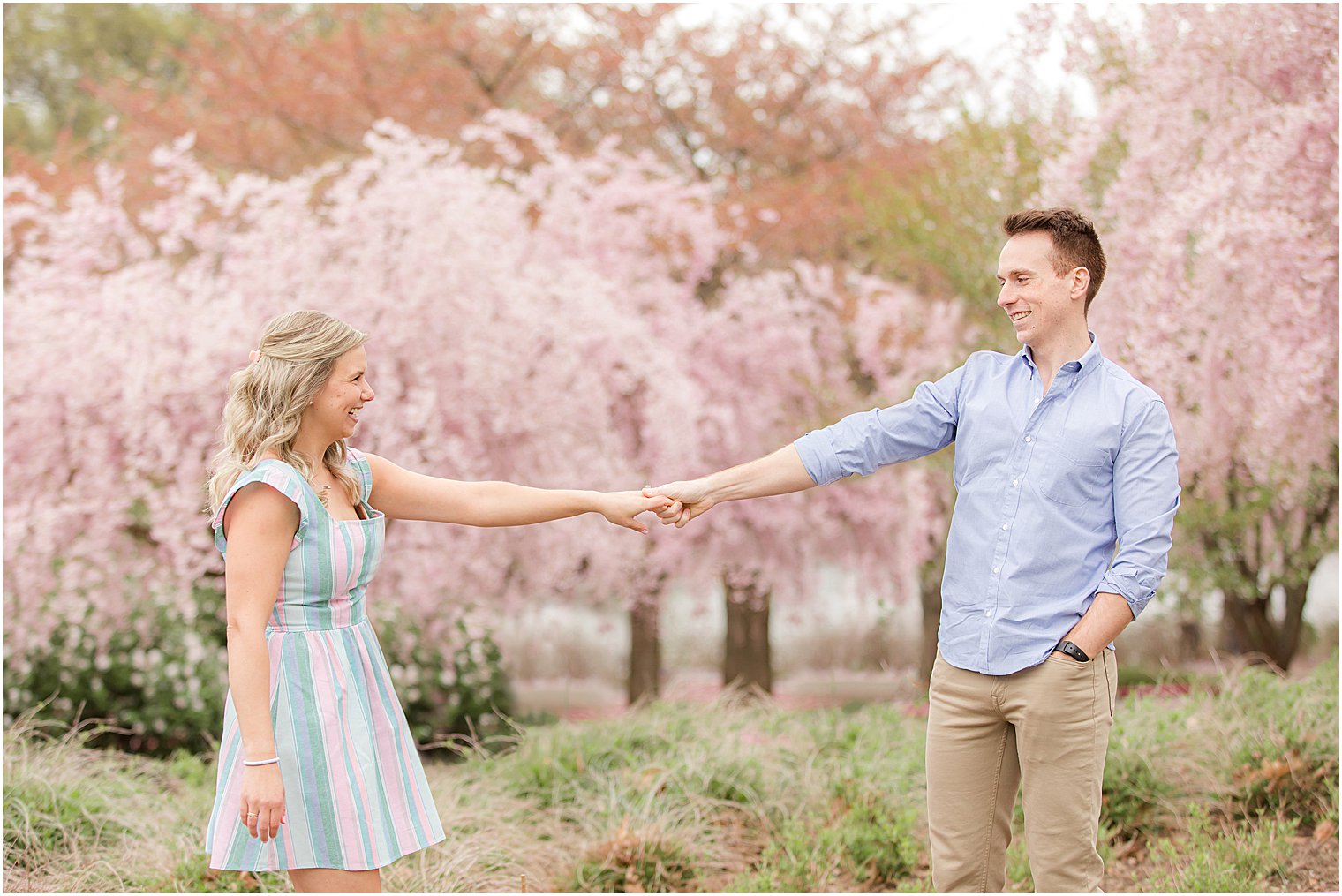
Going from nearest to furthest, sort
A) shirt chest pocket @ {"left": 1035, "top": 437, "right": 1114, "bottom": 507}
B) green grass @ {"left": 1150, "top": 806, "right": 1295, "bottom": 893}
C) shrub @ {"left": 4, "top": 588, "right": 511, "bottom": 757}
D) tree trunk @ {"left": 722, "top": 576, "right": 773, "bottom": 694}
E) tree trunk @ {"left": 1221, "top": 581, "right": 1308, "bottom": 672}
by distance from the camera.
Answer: shirt chest pocket @ {"left": 1035, "top": 437, "right": 1114, "bottom": 507} → green grass @ {"left": 1150, "top": 806, "right": 1295, "bottom": 893} → shrub @ {"left": 4, "top": 588, "right": 511, "bottom": 757} → tree trunk @ {"left": 1221, "top": 581, "right": 1308, "bottom": 672} → tree trunk @ {"left": 722, "top": 576, "right": 773, "bottom": 694}

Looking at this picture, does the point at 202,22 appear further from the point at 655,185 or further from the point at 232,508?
the point at 232,508

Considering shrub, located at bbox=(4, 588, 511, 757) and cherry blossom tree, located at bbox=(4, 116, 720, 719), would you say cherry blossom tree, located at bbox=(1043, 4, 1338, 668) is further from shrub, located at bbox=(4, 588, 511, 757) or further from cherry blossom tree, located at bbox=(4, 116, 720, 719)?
shrub, located at bbox=(4, 588, 511, 757)

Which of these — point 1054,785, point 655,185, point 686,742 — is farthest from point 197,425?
point 1054,785

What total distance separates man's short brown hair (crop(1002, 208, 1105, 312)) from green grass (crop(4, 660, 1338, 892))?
2.19m

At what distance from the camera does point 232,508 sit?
2455 mm

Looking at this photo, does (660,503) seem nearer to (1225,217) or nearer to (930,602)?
(1225,217)

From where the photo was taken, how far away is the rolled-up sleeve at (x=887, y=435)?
2910 millimetres

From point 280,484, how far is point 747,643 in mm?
8216

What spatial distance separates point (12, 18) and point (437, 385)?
10.6 metres

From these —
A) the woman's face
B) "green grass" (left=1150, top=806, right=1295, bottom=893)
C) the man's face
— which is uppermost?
the man's face

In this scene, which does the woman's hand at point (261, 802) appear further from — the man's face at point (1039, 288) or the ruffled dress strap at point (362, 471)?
the man's face at point (1039, 288)

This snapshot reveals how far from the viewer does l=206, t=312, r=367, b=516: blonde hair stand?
2.51 meters

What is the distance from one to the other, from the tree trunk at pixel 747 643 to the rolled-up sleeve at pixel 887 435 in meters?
6.93

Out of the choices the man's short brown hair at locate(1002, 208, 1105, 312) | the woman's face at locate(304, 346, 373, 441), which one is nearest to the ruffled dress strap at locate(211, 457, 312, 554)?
the woman's face at locate(304, 346, 373, 441)
